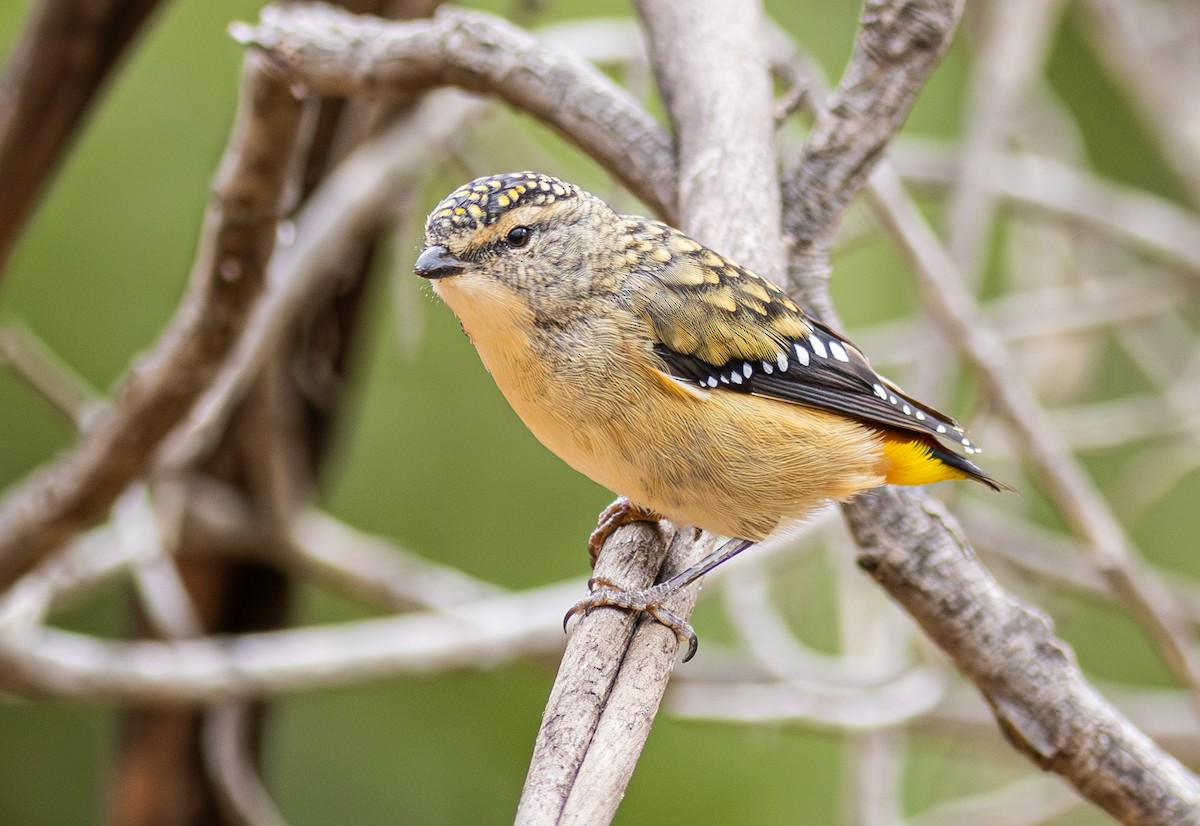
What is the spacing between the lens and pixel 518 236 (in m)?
2.00

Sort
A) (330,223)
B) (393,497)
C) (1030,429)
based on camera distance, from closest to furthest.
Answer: (1030,429) → (330,223) → (393,497)

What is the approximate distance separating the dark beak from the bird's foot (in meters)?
0.53

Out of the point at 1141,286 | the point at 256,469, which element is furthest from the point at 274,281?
the point at 1141,286

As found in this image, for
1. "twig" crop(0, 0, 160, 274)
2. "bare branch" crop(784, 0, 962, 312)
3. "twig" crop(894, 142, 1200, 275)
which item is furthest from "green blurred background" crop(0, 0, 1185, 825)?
"bare branch" crop(784, 0, 962, 312)

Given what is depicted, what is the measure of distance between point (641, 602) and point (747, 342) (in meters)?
0.57

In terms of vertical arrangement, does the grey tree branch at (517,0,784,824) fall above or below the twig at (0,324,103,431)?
above

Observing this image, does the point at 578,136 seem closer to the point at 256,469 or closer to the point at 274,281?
the point at 274,281

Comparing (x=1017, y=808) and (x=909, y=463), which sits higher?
(x=909, y=463)

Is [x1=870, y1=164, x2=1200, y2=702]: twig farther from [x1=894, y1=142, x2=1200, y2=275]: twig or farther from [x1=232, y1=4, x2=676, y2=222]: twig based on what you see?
[x1=894, y1=142, x2=1200, y2=275]: twig

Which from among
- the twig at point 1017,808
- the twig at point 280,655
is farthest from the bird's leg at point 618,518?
the twig at point 1017,808

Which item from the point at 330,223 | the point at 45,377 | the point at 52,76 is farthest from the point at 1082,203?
the point at 45,377

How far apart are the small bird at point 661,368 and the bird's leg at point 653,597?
11 mm

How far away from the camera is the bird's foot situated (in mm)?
1636

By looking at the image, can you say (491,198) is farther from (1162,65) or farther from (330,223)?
(1162,65)
